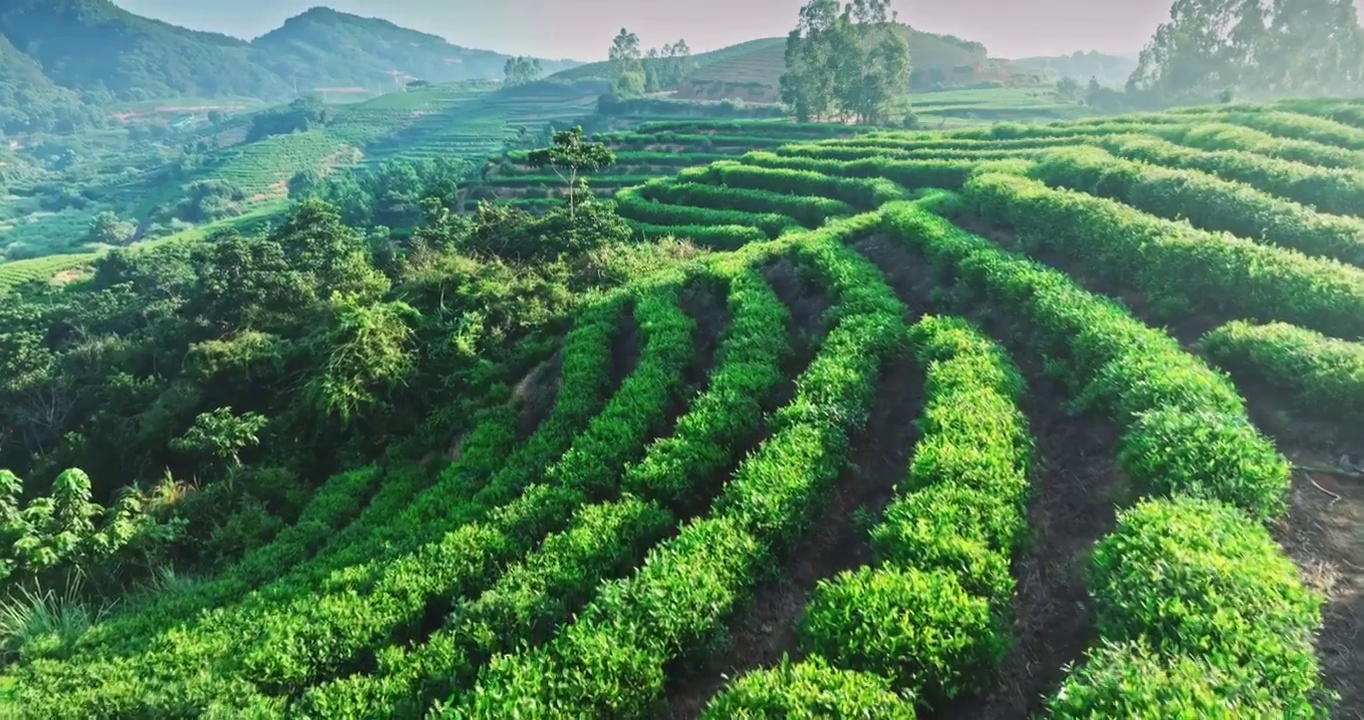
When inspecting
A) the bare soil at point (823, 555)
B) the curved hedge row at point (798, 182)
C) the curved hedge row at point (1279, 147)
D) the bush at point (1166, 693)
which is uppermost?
the curved hedge row at point (1279, 147)

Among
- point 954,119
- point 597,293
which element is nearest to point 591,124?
point 954,119

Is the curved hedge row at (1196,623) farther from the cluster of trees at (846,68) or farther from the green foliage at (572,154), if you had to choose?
the cluster of trees at (846,68)

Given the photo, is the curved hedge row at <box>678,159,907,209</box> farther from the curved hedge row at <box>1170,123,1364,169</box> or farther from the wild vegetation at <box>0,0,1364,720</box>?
the curved hedge row at <box>1170,123,1364,169</box>

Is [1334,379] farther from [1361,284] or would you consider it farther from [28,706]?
[28,706]

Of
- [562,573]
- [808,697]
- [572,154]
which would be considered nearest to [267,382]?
[572,154]

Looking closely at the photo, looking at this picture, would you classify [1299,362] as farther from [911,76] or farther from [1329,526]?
[911,76]

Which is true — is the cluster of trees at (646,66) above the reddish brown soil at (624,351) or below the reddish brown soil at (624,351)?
above

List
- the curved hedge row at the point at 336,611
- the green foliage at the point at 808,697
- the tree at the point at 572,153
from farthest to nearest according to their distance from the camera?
the tree at the point at 572,153
the curved hedge row at the point at 336,611
the green foliage at the point at 808,697

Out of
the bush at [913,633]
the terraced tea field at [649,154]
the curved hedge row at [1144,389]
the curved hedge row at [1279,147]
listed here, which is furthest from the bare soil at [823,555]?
the terraced tea field at [649,154]
